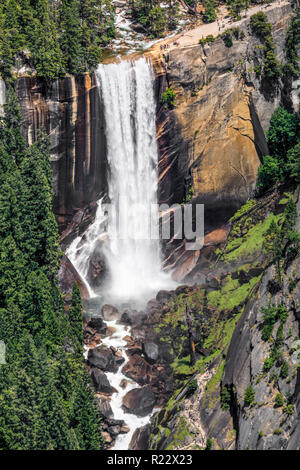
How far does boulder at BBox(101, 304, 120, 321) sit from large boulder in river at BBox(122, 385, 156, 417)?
38.3ft

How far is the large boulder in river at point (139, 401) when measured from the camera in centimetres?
5691

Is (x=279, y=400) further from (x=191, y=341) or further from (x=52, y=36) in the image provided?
(x=52, y=36)

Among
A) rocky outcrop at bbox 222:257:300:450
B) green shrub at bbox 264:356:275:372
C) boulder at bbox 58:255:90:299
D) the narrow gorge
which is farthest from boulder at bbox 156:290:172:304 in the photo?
green shrub at bbox 264:356:275:372

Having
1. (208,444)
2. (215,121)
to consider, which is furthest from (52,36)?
(208,444)

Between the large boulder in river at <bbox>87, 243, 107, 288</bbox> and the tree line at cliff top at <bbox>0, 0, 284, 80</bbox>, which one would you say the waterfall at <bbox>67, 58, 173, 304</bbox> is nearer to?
the large boulder in river at <bbox>87, 243, 107, 288</bbox>

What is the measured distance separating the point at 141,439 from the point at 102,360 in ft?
33.4

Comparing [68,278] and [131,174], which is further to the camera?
[131,174]

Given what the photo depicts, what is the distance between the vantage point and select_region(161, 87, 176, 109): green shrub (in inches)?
3009

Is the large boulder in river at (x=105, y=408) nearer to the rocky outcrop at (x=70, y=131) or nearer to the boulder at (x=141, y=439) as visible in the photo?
the boulder at (x=141, y=439)

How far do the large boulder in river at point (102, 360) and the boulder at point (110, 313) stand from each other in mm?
6390

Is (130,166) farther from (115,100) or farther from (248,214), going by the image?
(248,214)

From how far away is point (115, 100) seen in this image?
76375 mm

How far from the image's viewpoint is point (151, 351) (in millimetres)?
61969
